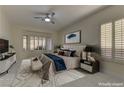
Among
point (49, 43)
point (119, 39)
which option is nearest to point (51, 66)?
point (49, 43)

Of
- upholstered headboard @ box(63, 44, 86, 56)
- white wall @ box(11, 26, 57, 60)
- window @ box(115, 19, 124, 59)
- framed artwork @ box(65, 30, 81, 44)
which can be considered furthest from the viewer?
framed artwork @ box(65, 30, 81, 44)

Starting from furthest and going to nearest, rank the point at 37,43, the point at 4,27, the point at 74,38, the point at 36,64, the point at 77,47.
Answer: the point at 74,38, the point at 77,47, the point at 36,64, the point at 37,43, the point at 4,27

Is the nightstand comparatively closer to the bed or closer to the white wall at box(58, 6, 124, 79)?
the white wall at box(58, 6, 124, 79)

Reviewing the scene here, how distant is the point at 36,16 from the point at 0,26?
2.72 ft

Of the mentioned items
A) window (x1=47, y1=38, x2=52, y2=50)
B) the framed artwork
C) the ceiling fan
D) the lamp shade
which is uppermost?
the ceiling fan

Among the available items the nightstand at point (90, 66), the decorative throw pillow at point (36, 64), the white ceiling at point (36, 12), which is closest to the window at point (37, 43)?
the white ceiling at point (36, 12)

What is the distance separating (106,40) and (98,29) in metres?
0.48

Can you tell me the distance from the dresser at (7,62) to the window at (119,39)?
260 cm

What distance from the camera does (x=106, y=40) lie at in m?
2.53

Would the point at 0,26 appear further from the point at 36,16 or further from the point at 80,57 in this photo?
the point at 80,57

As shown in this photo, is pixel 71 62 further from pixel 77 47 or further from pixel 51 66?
pixel 51 66

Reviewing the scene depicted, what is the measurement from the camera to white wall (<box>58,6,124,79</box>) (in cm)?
215

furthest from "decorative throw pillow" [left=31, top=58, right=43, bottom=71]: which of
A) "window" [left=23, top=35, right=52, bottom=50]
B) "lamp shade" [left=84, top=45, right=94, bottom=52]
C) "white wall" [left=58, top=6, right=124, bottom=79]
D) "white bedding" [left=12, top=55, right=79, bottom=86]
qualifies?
"lamp shade" [left=84, top=45, right=94, bottom=52]

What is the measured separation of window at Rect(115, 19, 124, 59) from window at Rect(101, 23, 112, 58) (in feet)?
0.65
